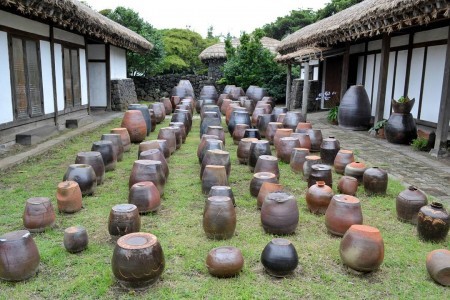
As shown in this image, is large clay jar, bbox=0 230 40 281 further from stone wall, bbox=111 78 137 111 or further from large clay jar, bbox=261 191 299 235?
stone wall, bbox=111 78 137 111

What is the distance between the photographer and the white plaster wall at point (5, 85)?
24.1ft

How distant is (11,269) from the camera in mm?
3006

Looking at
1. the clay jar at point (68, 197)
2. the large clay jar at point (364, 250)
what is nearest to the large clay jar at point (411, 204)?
the large clay jar at point (364, 250)

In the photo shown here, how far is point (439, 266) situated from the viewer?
10.2 feet

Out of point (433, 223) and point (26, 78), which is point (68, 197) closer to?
point (433, 223)

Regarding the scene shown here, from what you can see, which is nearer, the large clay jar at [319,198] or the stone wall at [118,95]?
the large clay jar at [319,198]

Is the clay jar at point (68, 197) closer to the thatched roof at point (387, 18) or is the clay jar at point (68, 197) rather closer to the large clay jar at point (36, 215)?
the large clay jar at point (36, 215)

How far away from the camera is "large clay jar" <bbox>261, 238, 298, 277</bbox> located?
3.14m

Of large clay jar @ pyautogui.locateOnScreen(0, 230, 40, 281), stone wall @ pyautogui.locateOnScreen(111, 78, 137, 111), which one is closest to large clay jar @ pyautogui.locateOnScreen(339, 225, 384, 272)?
large clay jar @ pyautogui.locateOnScreen(0, 230, 40, 281)

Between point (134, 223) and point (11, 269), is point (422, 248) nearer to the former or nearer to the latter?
point (134, 223)

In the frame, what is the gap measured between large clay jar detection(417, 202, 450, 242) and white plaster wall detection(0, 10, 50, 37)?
7.41 meters

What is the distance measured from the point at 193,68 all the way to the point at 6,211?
937 inches

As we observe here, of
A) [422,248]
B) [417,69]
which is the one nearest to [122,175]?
[422,248]

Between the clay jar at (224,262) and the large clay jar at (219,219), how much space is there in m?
0.57
